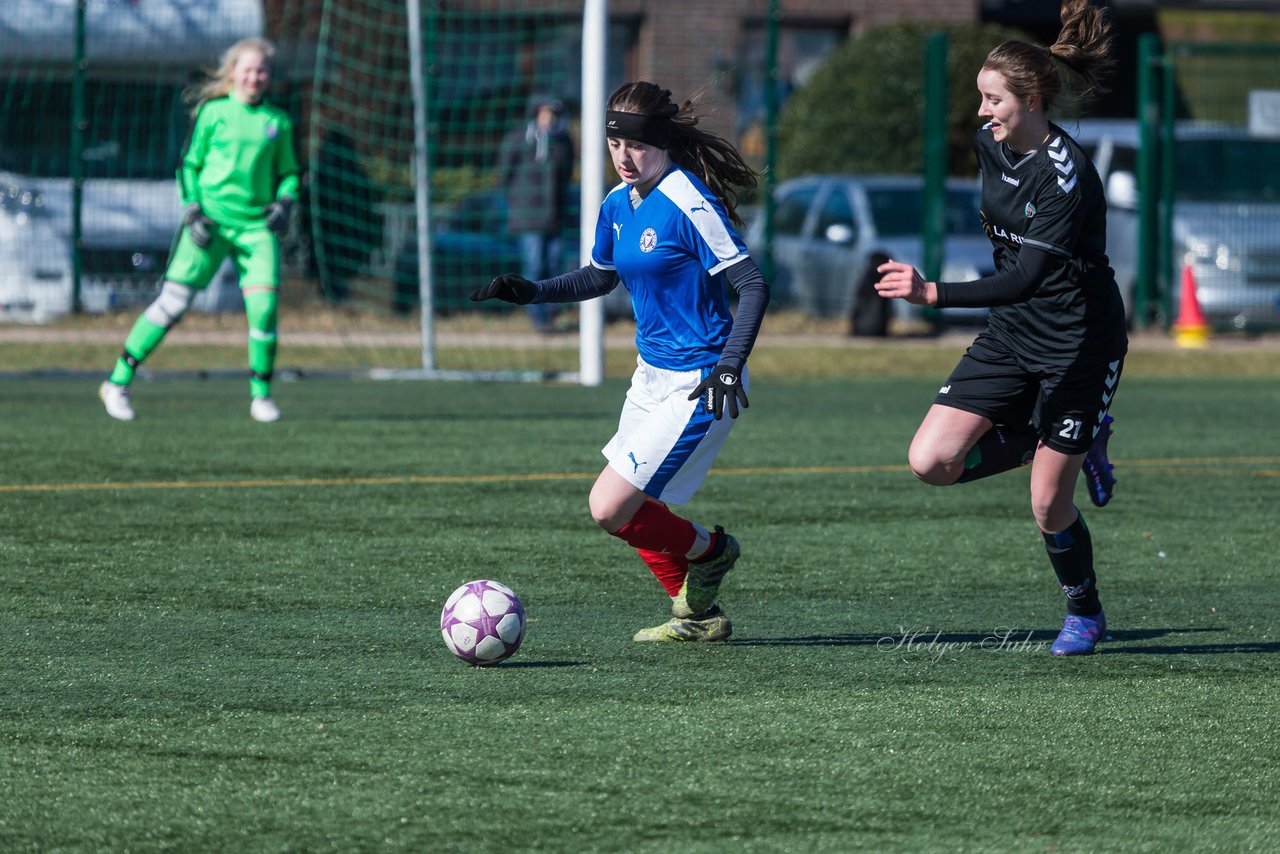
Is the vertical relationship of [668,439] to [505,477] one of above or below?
above

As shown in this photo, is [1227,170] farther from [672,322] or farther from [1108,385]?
[672,322]

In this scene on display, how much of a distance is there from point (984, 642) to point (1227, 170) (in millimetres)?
14131

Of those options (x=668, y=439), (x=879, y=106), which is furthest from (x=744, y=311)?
(x=879, y=106)

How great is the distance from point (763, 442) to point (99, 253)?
7.75 m

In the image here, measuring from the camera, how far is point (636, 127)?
5684 mm

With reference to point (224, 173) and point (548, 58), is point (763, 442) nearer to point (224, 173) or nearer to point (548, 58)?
point (224, 173)

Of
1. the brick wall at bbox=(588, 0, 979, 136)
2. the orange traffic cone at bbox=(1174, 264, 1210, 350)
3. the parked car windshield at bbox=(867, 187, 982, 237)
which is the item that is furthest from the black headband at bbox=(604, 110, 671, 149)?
the brick wall at bbox=(588, 0, 979, 136)

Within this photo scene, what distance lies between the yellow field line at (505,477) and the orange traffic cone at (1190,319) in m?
7.51

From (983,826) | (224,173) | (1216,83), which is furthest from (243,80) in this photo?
(1216,83)

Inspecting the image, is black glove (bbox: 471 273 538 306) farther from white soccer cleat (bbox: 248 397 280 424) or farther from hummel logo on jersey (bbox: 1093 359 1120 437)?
white soccer cleat (bbox: 248 397 280 424)

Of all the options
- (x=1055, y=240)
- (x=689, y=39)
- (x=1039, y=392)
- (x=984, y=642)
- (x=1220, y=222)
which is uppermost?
(x=689, y=39)

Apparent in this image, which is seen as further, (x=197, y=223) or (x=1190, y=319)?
(x=1190, y=319)

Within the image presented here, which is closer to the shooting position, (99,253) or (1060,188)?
(1060,188)

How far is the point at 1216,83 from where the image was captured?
19.6 meters
